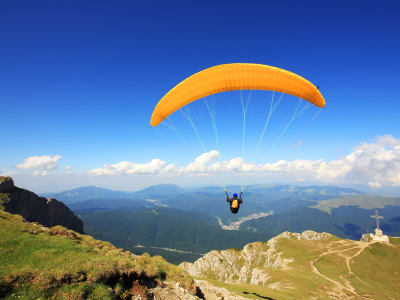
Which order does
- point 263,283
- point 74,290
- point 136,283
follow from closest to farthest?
1. point 74,290
2. point 136,283
3. point 263,283

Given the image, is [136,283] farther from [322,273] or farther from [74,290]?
[322,273]

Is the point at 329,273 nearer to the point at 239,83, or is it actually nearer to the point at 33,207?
the point at 239,83

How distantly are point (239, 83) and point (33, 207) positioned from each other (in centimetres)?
10650

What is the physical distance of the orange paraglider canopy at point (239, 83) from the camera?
15.1 m

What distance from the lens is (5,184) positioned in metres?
69.9

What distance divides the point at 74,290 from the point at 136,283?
4.30 m

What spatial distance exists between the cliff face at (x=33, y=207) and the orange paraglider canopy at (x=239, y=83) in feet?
270

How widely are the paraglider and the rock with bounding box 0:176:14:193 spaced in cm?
8563

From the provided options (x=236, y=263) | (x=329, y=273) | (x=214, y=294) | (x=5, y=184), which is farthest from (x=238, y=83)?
(x=5, y=184)

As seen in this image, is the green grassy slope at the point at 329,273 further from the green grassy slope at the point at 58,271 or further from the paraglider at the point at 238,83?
the paraglider at the point at 238,83

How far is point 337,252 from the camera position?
6247 centimetres

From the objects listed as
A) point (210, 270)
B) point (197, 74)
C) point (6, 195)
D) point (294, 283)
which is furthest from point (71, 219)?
point (197, 74)

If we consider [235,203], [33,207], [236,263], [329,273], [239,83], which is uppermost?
[239,83]

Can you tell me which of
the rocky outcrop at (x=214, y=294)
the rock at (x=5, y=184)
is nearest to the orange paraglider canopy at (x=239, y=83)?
the rocky outcrop at (x=214, y=294)
